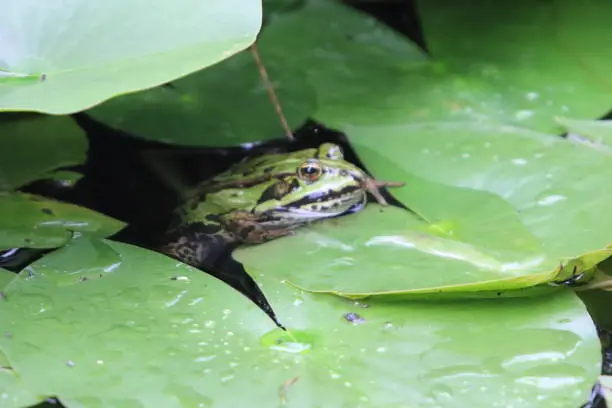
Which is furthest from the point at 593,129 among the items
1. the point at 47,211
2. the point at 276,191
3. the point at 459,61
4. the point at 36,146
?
the point at 36,146

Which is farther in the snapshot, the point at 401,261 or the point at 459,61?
the point at 459,61

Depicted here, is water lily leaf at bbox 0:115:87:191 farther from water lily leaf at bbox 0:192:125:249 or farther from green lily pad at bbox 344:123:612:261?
green lily pad at bbox 344:123:612:261

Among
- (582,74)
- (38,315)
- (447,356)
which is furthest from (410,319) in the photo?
(582,74)

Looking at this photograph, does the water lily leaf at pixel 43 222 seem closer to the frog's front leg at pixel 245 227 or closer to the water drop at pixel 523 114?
the frog's front leg at pixel 245 227

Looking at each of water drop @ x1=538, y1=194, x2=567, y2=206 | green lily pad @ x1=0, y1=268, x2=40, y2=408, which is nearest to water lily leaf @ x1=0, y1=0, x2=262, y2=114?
green lily pad @ x1=0, y1=268, x2=40, y2=408

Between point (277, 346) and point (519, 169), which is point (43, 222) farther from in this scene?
point (519, 169)

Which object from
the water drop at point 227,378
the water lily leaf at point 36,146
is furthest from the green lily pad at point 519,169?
the water lily leaf at point 36,146
